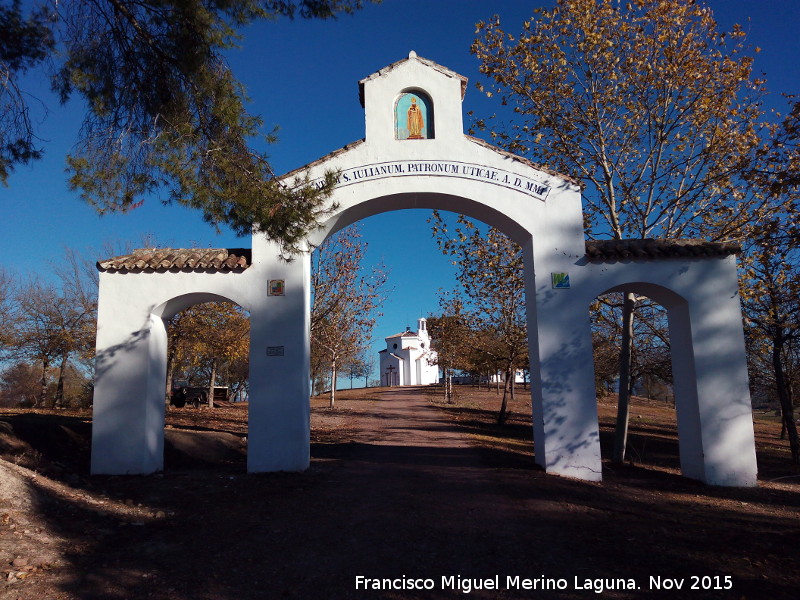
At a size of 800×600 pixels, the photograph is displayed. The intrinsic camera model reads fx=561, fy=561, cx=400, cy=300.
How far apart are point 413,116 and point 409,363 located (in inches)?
2509

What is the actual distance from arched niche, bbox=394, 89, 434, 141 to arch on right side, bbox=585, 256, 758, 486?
4.14 meters

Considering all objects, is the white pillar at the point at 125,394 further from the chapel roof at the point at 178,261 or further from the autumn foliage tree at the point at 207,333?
the autumn foliage tree at the point at 207,333

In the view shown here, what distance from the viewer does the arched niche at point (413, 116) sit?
1090 cm

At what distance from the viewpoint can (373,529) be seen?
647cm

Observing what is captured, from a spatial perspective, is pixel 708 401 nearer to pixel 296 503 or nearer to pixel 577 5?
pixel 296 503

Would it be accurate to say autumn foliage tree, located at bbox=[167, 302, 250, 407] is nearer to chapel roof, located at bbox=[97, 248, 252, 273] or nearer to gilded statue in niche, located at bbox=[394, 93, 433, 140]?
chapel roof, located at bbox=[97, 248, 252, 273]

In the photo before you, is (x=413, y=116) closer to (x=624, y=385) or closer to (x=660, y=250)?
(x=660, y=250)

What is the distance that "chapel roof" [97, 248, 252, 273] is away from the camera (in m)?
10.0

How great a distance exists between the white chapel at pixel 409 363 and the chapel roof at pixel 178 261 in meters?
60.8

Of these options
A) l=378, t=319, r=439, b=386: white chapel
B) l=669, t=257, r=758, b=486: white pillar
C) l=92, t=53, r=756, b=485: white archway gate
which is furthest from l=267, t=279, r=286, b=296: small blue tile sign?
l=378, t=319, r=439, b=386: white chapel

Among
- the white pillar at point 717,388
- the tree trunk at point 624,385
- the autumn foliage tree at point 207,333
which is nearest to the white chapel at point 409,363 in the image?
the autumn foliage tree at point 207,333

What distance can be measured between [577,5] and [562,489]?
1000cm

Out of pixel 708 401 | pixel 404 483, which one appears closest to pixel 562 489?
pixel 404 483

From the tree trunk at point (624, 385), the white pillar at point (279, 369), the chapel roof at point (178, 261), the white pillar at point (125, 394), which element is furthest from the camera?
the tree trunk at point (624, 385)
